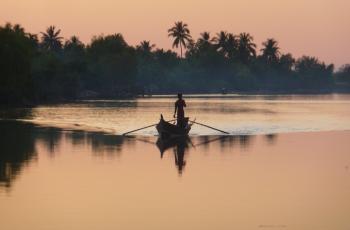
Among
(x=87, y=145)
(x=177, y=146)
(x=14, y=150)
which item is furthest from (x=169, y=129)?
(x=14, y=150)

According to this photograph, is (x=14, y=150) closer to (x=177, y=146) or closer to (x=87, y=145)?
(x=87, y=145)

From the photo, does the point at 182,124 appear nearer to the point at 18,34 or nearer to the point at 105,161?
the point at 105,161

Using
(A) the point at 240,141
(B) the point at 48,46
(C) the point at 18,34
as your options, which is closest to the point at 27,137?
(A) the point at 240,141

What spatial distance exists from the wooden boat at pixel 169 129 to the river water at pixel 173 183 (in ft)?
3.73

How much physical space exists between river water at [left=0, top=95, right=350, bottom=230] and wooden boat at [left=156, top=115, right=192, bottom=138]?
1.14 m

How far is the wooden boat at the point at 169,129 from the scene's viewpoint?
1388 inches

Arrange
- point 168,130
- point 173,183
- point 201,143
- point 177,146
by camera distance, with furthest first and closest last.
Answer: point 168,130 < point 201,143 < point 177,146 < point 173,183

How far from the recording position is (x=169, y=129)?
35.6 m

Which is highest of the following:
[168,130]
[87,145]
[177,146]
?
[168,130]

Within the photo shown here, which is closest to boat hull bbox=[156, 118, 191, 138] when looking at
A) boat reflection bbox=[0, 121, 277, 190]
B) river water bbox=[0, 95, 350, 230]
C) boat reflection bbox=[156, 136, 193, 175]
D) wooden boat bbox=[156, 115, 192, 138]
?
wooden boat bbox=[156, 115, 192, 138]

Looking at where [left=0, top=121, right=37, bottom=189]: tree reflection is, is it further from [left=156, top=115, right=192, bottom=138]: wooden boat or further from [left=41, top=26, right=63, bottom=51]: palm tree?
[left=41, top=26, right=63, bottom=51]: palm tree

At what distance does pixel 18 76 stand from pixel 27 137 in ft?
149

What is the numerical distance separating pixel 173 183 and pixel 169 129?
52.7ft

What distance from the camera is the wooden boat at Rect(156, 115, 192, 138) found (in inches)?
1388
